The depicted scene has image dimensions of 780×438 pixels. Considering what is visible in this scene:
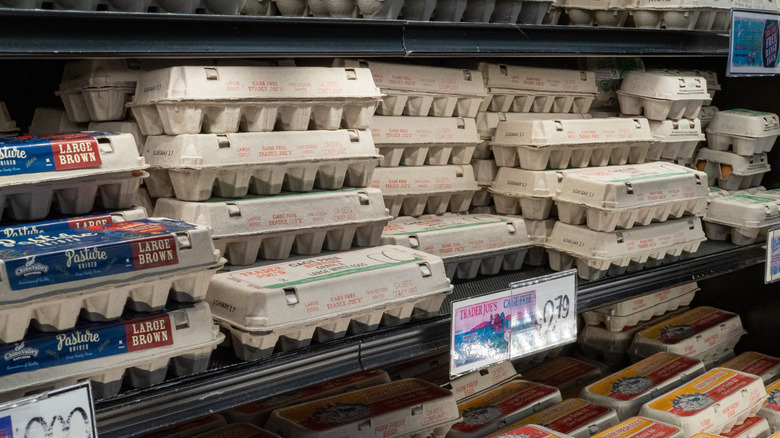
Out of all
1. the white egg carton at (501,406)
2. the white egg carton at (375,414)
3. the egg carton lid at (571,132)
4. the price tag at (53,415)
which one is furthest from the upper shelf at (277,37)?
the white egg carton at (501,406)

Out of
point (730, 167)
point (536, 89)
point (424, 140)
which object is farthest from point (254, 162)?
point (730, 167)

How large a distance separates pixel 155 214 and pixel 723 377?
7.02 ft

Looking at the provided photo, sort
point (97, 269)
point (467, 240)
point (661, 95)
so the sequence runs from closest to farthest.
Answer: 1. point (97, 269)
2. point (467, 240)
3. point (661, 95)

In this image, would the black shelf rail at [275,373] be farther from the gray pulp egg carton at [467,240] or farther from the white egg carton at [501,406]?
the white egg carton at [501,406]

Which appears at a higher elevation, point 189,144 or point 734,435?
point 189,144

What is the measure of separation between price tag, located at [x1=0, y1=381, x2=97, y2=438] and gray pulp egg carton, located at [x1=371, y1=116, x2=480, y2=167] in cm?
121

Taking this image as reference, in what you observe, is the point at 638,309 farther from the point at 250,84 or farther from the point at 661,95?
the point at 250,84

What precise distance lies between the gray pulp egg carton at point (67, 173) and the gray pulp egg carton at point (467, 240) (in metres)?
0.78

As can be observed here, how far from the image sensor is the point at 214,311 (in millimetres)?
1763

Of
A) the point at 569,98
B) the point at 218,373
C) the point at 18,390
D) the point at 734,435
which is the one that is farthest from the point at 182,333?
the point at 734,435

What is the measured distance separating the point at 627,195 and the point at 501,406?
807 millimetres

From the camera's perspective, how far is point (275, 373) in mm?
1683

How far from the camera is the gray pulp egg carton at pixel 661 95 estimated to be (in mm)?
2895

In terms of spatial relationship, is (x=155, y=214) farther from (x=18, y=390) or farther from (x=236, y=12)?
(x=18, y=390)
